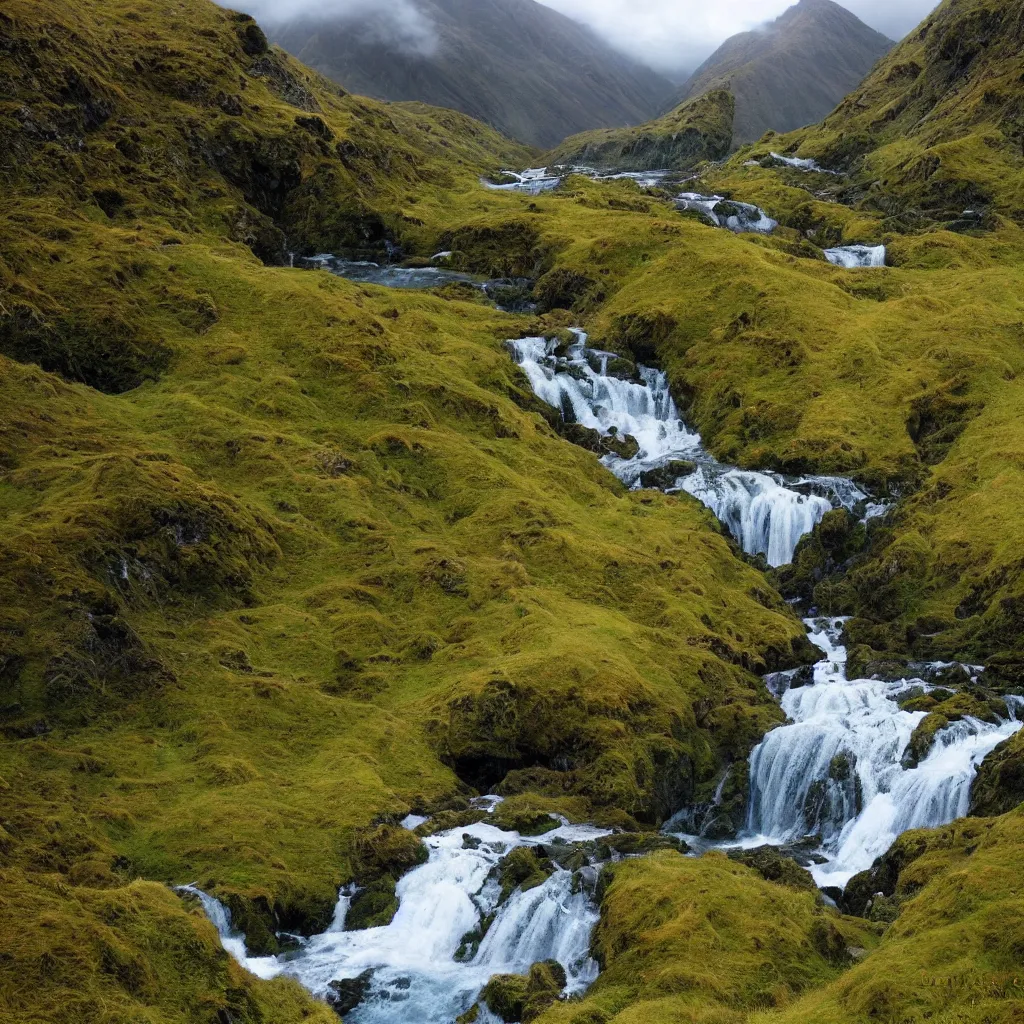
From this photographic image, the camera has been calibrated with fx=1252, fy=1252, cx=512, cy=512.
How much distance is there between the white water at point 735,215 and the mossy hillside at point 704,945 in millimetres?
71947

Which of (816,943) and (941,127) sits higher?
(941,127)

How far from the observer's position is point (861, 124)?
398ft

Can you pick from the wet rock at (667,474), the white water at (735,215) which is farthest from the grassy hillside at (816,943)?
the white water at (735,215)

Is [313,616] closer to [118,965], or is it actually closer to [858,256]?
[118,965]

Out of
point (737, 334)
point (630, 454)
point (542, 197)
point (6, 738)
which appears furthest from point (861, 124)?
point (6, 738)

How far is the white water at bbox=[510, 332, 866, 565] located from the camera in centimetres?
5244

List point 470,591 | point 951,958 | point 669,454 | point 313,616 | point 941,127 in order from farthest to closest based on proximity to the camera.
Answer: point 941,127 → point 669,454 → point 470,591 → point 313,616 → point 951,958

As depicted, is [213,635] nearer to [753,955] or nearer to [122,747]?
[122,747]

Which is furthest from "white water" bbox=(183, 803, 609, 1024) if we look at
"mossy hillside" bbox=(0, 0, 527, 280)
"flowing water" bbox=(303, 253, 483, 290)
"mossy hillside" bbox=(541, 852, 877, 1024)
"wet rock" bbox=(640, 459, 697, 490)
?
"flowing water" bbox=(303, 253, 483, 290)

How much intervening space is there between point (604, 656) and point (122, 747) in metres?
13.9

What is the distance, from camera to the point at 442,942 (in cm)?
2655

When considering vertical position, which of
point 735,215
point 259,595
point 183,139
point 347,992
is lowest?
point 347,992

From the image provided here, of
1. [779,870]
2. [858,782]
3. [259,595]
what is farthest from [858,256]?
[779,870]

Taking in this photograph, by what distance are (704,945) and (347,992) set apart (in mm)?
7205
